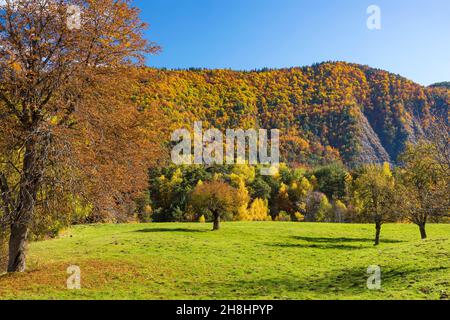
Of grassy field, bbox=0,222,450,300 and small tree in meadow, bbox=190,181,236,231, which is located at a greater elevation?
small tree in meadow, bbox=190,181,236,231

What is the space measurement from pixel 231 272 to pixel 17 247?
455 inches

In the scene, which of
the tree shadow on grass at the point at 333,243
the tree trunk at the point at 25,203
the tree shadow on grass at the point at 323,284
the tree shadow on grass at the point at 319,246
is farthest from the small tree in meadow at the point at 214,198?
the tree trunk at the point at 25,203

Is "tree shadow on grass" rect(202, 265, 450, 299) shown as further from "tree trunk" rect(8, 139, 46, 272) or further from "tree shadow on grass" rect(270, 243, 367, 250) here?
"tree shadow on grass" rect(270, 243, 367, 250)

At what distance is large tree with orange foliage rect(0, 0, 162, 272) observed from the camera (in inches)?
658

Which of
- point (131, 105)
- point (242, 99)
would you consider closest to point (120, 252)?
point (131, 105)

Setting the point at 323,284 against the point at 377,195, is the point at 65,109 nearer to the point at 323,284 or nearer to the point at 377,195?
the point at 323,284

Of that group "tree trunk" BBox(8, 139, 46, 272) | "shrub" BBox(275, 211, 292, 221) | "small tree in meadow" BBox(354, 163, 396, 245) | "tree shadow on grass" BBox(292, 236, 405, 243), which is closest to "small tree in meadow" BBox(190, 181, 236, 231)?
"tree shadow on grass" BBox(292, 236, 405, 243)

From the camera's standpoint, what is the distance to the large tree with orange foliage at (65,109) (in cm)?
1670

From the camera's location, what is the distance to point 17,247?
742 inches

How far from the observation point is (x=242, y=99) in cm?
19675

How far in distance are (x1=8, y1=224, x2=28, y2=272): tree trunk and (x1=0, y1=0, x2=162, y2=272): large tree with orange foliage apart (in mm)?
48

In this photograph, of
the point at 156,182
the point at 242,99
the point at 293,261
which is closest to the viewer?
the point at 293,261
